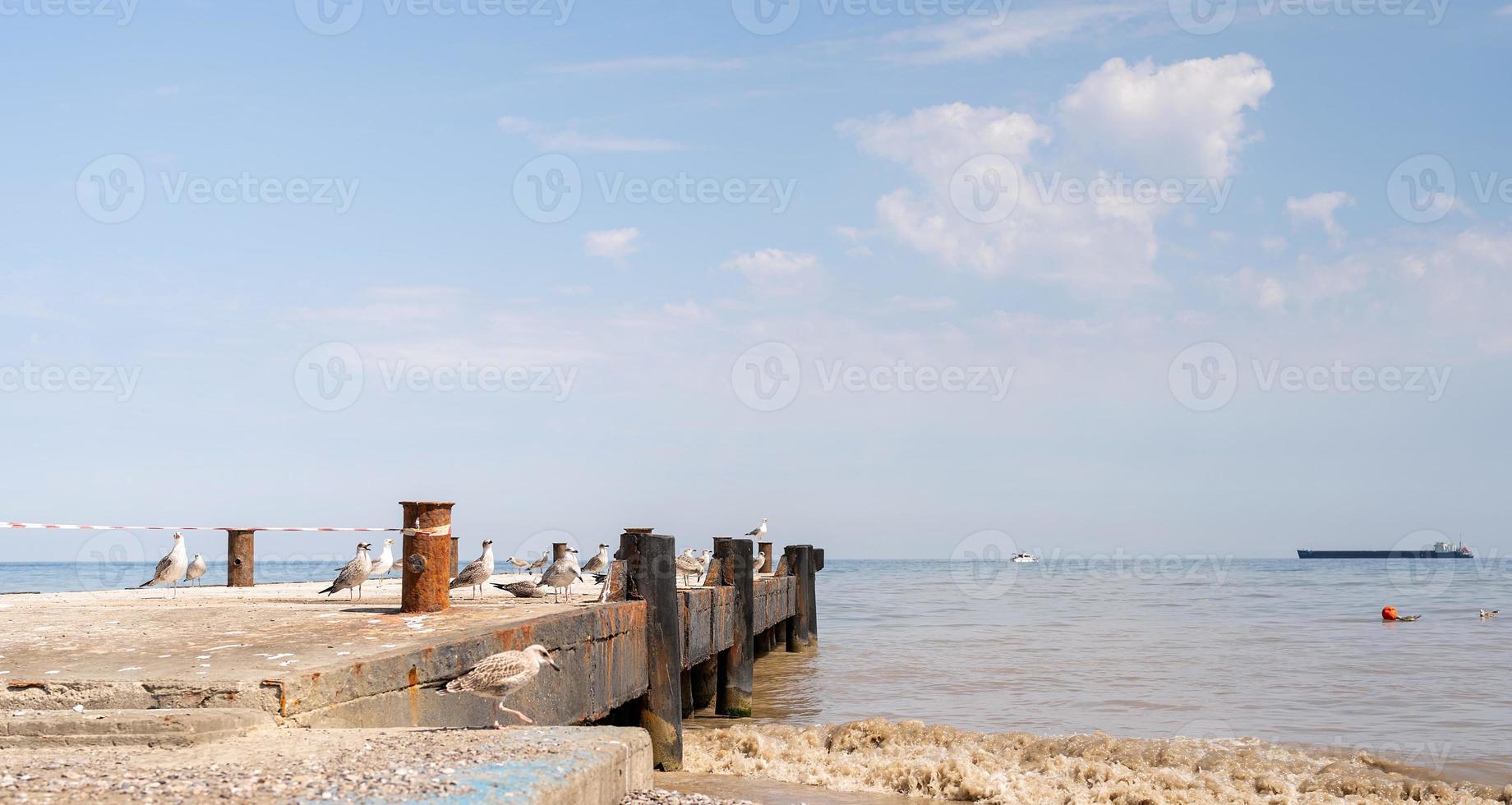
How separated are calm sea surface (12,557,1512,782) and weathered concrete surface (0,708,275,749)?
11364 millimetres

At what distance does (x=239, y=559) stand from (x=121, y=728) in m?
14.7

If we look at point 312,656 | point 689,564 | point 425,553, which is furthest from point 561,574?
point 689,564

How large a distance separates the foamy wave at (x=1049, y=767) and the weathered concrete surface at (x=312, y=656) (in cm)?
288

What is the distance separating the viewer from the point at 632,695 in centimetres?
1047

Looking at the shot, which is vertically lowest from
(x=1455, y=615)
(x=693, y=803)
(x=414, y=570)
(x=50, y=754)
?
(x=1455, y=615)

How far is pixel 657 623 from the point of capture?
1098 centimetres

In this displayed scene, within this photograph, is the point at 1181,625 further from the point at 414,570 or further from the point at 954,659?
the point at 414,570

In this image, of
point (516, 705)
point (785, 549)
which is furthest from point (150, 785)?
point (785, 549)

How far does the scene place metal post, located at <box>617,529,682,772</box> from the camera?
1089 centimetres

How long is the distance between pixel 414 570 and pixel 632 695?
249cm

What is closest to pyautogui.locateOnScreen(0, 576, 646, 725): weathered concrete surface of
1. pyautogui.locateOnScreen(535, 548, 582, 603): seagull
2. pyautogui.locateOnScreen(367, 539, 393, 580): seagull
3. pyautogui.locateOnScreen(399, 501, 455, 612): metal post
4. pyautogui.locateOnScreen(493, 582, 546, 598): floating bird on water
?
pyautogui.locateOnScreen(399, 501, 455, 612): metal post

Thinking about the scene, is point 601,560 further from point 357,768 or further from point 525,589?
point 357,768

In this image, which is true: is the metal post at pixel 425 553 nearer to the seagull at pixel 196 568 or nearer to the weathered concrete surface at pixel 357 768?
the weathered concrete surface at pixel 357 768

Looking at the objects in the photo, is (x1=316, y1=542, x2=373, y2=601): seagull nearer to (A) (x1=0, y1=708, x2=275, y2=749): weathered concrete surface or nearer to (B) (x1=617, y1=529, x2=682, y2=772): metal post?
(B) (x1=617, y1=529, x2=682, y2=772): metal post
